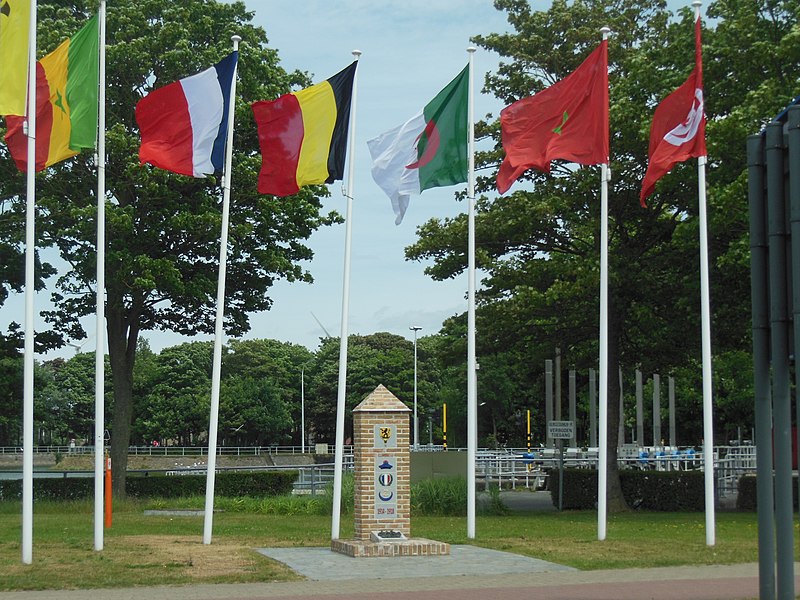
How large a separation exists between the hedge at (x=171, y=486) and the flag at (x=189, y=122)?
60.1 ft

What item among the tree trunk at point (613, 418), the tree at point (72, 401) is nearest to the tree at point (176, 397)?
the tree at point (72, 401)

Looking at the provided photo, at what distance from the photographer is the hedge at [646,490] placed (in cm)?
3200

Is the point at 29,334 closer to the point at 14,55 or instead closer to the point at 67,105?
the point at 67,105

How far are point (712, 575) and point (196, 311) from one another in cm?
2466

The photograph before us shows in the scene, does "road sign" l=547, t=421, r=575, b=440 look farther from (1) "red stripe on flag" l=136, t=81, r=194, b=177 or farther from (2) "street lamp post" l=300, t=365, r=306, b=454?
Answer: (2) "street lamp post" l=300, t=365, r=306, b=454

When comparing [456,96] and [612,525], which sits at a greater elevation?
[456,96]

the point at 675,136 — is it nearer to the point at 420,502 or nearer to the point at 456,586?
the point at 456,586

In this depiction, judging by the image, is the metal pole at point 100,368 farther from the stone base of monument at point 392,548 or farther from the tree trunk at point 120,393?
the tree trunk at point 120,393

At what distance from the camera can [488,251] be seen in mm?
31969

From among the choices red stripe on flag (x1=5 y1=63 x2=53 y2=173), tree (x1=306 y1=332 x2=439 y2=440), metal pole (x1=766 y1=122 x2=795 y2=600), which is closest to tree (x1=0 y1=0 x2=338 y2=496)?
red stripe on flag (x1=5 y1=63 x2=53 y2=173)

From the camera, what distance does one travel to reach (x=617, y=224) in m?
31.2

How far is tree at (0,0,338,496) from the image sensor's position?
33.5 m

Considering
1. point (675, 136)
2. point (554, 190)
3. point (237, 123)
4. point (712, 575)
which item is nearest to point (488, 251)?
point (554, 190)

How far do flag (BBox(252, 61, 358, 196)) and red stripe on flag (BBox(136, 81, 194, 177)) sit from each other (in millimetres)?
1388
